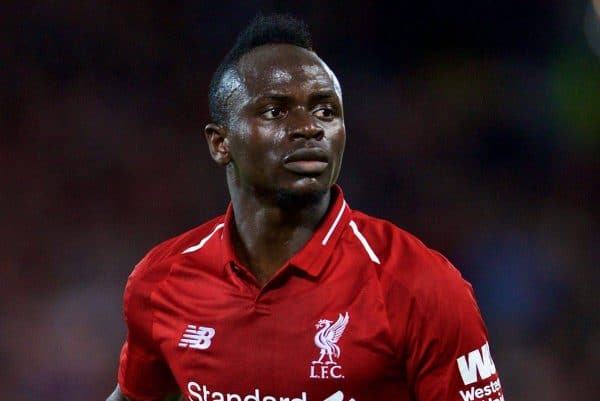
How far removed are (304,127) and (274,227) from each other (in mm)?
304

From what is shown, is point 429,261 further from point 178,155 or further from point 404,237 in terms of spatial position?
point 178,155

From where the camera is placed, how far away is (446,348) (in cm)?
196

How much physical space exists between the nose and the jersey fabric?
26 centimetres

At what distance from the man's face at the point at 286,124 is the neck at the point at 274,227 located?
0.05 metres

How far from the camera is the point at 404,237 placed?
86.1 inches

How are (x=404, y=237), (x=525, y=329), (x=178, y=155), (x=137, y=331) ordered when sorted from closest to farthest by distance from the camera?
1. (x=404, y=237)
2. (x=137, y=331)
3. (x=525, y=329)
4. (x=178, y=155)

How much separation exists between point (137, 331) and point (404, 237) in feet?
2.88

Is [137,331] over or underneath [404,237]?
underneath

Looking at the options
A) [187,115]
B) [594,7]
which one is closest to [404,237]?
[187,115]

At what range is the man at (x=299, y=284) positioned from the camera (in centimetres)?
201

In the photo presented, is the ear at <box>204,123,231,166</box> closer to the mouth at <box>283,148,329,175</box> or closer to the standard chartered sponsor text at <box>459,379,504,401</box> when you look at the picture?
the mouth at <box>283,148,329,175</box>

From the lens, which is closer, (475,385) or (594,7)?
(475,385)

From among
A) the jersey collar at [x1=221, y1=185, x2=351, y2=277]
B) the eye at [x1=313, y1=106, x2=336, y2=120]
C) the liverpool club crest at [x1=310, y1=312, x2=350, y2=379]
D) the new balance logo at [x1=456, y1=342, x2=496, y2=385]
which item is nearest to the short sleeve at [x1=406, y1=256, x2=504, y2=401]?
the new balance logo at [x1=456, y1=342, x2=496, y2=385]

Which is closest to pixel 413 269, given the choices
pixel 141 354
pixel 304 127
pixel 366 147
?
pixel 304 127
